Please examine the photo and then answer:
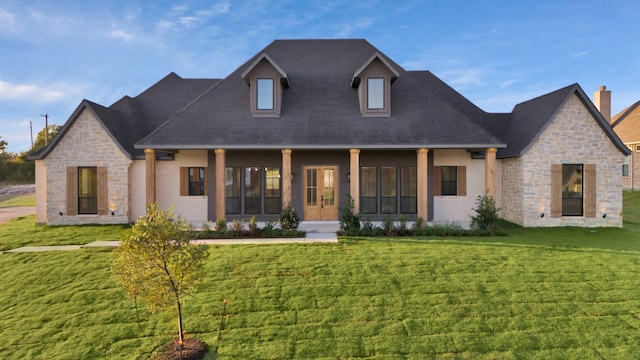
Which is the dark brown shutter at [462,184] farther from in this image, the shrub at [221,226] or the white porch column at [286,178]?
the shrub at [221,226]

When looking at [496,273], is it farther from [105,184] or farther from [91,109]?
[91,109]

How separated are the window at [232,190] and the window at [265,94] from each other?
3100mm

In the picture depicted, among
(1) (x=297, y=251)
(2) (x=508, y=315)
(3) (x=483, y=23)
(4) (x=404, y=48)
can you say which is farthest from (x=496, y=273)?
(4) (x=404, y=48)

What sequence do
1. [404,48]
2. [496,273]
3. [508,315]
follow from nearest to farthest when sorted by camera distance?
[508,315] → [496,273] → [404,48]

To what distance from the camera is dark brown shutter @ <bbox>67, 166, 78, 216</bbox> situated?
47.8ft

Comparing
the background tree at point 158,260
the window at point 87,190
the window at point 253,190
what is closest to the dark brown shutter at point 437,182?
the window at point 253,190

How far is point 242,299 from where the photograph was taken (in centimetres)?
708

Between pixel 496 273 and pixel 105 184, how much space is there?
15300 mm

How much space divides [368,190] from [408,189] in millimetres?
1851

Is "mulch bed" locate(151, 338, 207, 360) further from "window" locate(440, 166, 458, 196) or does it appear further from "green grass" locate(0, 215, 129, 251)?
"window" locate(440, 166, 458, 196)

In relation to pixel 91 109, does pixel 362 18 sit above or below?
above

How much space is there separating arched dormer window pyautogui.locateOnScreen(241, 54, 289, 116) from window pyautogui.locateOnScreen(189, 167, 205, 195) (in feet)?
12.4

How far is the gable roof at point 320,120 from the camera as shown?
13375 millimetres

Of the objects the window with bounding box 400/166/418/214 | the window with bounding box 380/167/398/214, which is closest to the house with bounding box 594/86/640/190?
the window with bounding box 400/166/418/214
